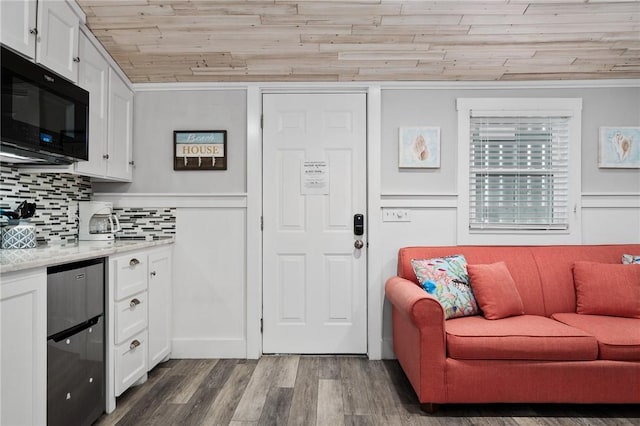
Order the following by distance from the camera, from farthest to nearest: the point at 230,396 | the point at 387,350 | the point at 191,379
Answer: the point at 387,350 → the point at 191,379 → the point at 230,396

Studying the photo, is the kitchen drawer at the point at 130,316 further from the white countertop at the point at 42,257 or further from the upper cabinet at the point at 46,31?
the upper cabinet at the point at 46,31

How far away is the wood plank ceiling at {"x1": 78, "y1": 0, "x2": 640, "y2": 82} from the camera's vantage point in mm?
→ 2480

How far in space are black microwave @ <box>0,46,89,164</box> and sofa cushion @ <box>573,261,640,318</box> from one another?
326 cm

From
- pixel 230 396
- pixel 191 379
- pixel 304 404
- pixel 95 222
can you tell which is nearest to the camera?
pixel 304 404

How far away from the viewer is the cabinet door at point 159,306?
9.15ft

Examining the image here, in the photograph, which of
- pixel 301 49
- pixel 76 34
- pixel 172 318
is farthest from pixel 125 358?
pixel 301 49

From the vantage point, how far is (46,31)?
85.0 inches

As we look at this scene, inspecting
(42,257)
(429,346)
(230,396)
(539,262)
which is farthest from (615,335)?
(42,257)

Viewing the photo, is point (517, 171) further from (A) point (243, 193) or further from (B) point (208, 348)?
(B) point (208, 348)

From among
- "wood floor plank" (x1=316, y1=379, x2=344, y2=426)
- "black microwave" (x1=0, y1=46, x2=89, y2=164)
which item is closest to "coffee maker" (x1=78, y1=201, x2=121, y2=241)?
"black microwave" (x1=0, y1=46, x2=89, y2=164)

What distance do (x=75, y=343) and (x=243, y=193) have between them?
1.54m

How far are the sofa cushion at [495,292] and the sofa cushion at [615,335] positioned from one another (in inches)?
12.7

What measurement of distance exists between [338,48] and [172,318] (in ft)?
7.72

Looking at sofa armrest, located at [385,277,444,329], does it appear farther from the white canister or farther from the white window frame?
the white canister
